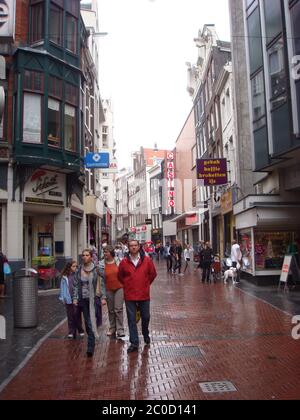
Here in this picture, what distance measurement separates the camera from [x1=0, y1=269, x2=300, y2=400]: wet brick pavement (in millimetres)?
5648

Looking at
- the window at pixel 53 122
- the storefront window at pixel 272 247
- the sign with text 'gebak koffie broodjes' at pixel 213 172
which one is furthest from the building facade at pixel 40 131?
the storefront window at pixel 272 247

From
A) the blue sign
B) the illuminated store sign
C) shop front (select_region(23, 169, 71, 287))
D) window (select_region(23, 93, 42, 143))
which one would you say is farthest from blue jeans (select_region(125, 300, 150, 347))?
the illuminated store sign

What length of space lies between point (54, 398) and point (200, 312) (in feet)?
22.3

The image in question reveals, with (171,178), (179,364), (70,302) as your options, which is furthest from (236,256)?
(171,178)

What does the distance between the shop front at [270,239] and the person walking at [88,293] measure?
416 inches

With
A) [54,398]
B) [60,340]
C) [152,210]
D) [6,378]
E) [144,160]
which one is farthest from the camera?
[144,160]

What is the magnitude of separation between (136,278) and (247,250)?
1191 cm

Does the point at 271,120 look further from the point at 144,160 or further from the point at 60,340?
the point at 144,160

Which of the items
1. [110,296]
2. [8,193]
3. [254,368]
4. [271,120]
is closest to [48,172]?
[8,193]

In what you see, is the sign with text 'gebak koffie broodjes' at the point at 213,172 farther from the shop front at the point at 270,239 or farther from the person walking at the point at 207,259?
the shop front at the point at 270,239

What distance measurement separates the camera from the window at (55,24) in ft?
62.9

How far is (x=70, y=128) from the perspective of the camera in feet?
67.0

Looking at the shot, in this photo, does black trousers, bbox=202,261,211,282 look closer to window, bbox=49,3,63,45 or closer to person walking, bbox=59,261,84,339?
window, bbox=49,3,63,45
